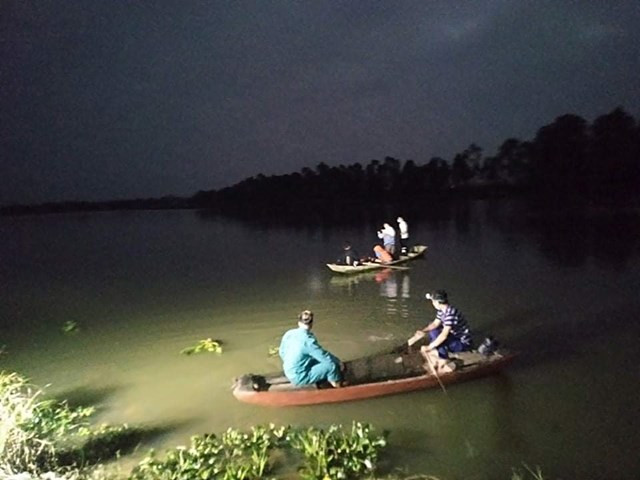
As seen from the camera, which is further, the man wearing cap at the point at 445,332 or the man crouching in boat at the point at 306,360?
the man wearing cap at the point at 445,332

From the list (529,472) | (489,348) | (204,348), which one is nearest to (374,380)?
(489,348)

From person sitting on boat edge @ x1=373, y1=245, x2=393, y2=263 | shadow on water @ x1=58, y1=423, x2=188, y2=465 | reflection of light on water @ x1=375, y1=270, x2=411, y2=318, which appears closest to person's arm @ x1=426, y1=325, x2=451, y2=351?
shadow on water @ x1=58, y1=423, x2=188, y2=465

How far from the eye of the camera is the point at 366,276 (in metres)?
21.1

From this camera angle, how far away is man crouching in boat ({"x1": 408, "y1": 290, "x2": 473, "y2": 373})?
29.9ft

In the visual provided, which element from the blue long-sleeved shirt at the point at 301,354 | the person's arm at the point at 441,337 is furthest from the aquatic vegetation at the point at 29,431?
the person's arm at the point at 441,337

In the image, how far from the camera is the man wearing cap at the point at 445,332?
9.12 m

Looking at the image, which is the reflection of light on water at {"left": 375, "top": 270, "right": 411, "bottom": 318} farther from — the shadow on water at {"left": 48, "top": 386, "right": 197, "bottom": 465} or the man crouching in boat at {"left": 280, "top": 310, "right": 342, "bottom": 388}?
the shadow on water at {"left": 48, "top": 386, "right": 197, "bottom": 465}

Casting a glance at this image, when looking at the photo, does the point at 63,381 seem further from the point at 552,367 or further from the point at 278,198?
the point at 278,198

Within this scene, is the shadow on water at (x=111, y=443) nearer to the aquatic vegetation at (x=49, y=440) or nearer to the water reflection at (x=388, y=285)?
the aquatic vegetation at (x=49, y=440)

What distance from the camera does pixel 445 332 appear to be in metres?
9.10

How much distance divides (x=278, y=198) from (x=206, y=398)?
10693 cm

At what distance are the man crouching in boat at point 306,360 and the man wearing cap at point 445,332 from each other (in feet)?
5.71

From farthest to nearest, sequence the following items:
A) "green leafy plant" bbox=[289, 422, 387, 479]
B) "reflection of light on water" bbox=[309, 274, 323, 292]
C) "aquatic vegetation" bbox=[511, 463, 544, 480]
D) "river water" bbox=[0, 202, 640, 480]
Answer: "reflection of light on water" bbox=[309, 274, 323, 292] < "river water" bbox=[0, 202, 640, 480] < "aquatic vegetation" bbox=[511, 463, 544, 480] < "green leafy plant" bbox=[289, 422, 387, 479]

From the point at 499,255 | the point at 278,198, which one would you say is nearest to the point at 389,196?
the point at 278,198
